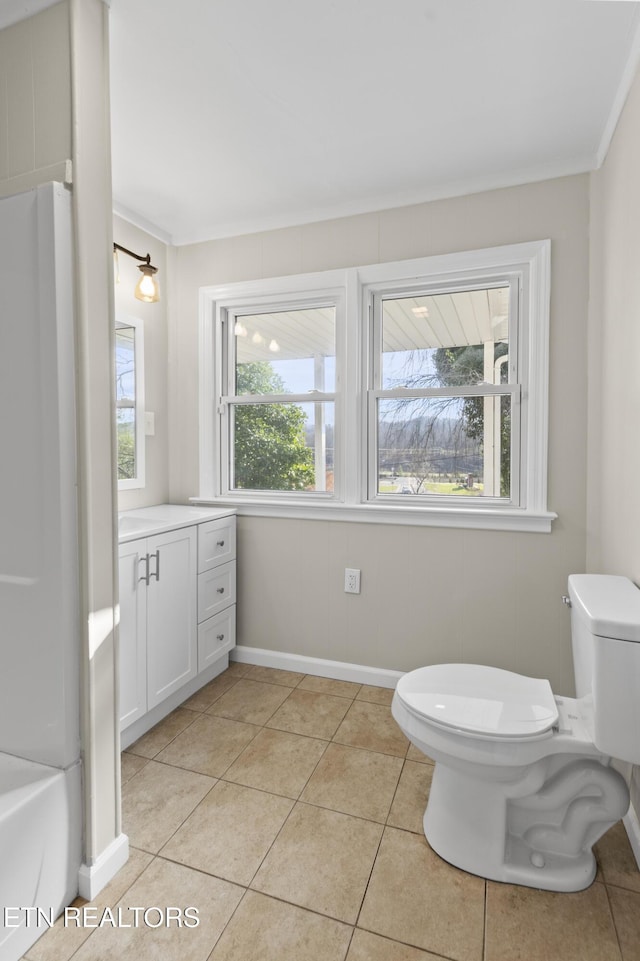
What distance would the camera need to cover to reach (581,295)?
2100 mm

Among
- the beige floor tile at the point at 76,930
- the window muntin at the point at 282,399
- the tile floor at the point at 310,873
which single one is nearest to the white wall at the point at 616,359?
the tile floor at the point at 310,873

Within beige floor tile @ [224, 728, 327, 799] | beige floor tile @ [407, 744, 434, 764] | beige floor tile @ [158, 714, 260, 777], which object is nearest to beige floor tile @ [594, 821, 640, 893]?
beige floor tile @ [407, 744, 434, 764]

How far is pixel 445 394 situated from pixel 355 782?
5.42 ft

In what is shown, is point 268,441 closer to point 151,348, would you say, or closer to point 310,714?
point 151,348

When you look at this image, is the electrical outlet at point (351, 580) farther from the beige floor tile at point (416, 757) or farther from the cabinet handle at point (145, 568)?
the cabinet handle at point (145, 568)

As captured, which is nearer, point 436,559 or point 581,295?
point 581,295

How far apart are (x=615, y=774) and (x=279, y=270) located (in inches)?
97.0

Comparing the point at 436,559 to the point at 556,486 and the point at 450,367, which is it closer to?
the point at 556,486

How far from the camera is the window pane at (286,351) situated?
2631 mm

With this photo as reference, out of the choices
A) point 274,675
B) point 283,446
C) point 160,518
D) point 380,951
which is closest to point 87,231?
point 160,518

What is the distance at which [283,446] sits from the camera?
2.75 m

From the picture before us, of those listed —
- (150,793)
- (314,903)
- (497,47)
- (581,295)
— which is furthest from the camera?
(581,295)

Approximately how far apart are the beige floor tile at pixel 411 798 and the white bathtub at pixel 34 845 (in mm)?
930

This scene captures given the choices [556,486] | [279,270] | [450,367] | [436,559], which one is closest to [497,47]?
[450,367]
